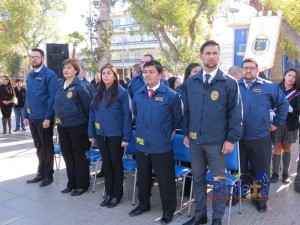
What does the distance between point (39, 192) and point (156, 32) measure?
12.7 metres

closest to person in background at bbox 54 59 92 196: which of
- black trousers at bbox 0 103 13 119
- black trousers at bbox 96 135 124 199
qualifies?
black trousers at bbox 96 135 124 199

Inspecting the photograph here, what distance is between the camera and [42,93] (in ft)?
16.1

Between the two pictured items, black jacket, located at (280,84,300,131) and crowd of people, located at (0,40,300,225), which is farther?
black jacket, located at (280,84,300,131)

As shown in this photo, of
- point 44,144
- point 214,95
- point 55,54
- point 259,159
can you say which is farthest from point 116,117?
point 55,54

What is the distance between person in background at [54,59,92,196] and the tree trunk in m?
3.33

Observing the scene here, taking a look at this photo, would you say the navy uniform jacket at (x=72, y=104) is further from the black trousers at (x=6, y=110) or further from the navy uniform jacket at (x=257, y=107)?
the black trousers at (x=6, y=110)

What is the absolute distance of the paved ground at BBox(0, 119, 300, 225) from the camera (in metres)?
3.80

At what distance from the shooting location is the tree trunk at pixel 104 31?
7.75m

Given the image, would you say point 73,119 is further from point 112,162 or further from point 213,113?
point 213,113

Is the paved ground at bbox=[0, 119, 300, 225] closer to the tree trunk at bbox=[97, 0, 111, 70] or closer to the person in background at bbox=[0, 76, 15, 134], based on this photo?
the tree trunk at bbox=[97, 0, 111, 70]

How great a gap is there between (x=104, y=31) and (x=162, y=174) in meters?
5.05

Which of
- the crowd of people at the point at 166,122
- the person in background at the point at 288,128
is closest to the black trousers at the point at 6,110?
the crowd of people at the point at 166,122

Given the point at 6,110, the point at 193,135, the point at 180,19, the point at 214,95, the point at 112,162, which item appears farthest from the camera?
the point at 180,19

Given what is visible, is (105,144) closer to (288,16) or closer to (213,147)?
(213,147)
